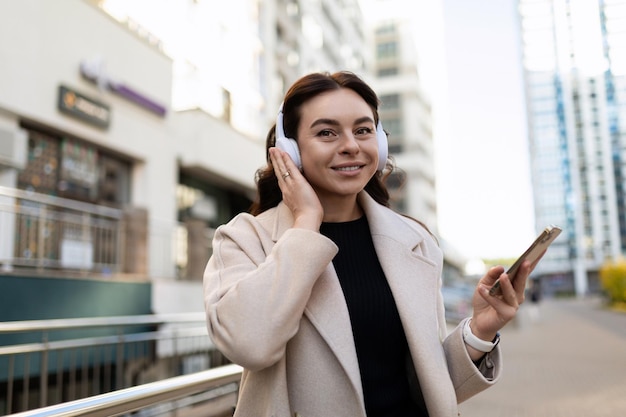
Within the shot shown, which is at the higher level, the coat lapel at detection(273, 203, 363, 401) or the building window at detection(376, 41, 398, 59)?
the building window at detection(376, 41, 398, 59)

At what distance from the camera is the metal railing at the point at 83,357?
17.9ft

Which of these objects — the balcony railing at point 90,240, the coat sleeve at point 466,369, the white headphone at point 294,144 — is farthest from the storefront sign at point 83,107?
the coat sleeve at point 466,369

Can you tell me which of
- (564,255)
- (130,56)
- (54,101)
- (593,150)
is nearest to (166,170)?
(130,56)

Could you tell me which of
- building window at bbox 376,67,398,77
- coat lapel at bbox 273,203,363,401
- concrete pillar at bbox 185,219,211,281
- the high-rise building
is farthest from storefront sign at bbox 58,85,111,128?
the high-rise building

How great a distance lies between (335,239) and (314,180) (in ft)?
0.75

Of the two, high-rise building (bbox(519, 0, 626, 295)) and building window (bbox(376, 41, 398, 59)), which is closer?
building window (bbox(376, 41, 398, 59))

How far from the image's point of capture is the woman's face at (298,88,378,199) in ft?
5.89

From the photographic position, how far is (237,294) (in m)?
1.52

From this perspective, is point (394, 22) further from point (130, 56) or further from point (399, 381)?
point (399, 381)

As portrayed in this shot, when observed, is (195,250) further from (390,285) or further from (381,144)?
(390,285)

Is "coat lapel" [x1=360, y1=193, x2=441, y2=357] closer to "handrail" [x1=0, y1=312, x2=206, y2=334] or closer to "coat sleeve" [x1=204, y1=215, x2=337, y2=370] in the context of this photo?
"coat sleeve" [x1=204, y1=215, x2=337, y2=370]

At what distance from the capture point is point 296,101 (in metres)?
1.91

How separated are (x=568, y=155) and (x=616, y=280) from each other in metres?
72.8

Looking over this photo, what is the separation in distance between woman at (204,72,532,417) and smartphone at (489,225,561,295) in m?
0.03
